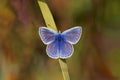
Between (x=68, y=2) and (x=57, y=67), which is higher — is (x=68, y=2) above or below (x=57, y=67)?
above

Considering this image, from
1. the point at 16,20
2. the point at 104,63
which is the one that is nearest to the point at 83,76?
the point at 104,63

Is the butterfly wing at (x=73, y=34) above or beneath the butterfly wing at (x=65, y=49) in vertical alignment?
above

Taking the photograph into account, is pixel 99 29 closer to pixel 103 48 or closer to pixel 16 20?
pixel 103 48
